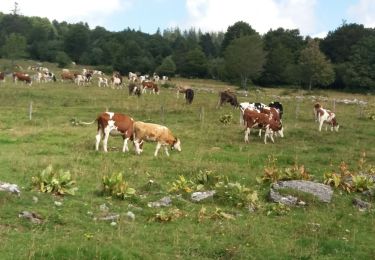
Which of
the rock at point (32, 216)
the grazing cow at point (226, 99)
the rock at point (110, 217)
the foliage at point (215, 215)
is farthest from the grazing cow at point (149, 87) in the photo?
the rock at point (32, 216)

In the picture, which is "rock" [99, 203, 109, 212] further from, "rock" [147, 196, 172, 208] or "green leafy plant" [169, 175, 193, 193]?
"green leafy plant" [169, 175, 193, 193]

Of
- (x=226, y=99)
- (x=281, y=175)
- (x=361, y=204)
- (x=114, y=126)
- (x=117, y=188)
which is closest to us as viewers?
(x=117, y=188)

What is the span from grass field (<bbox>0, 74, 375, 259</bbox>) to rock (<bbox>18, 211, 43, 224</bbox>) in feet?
0.40

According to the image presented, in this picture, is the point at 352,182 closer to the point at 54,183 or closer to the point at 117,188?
the point at 117,188

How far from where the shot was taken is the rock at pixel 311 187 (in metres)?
15.0

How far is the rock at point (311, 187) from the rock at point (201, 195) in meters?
1.91

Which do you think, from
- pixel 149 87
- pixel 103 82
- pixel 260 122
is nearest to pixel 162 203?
pixel 260 122

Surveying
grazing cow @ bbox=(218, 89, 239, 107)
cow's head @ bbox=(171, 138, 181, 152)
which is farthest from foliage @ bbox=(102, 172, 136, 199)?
grazing cow @ bbox=(218, 89, 239, 107)

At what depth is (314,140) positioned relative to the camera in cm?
2758

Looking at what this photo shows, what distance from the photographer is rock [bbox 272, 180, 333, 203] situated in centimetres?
1498

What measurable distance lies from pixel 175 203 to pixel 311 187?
4116mm

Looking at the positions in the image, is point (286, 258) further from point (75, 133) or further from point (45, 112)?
point (45, 112)

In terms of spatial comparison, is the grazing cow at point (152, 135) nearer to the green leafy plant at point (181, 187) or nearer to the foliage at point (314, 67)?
the green leafy plant at point (181, 187)

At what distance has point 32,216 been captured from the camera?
11.5m
